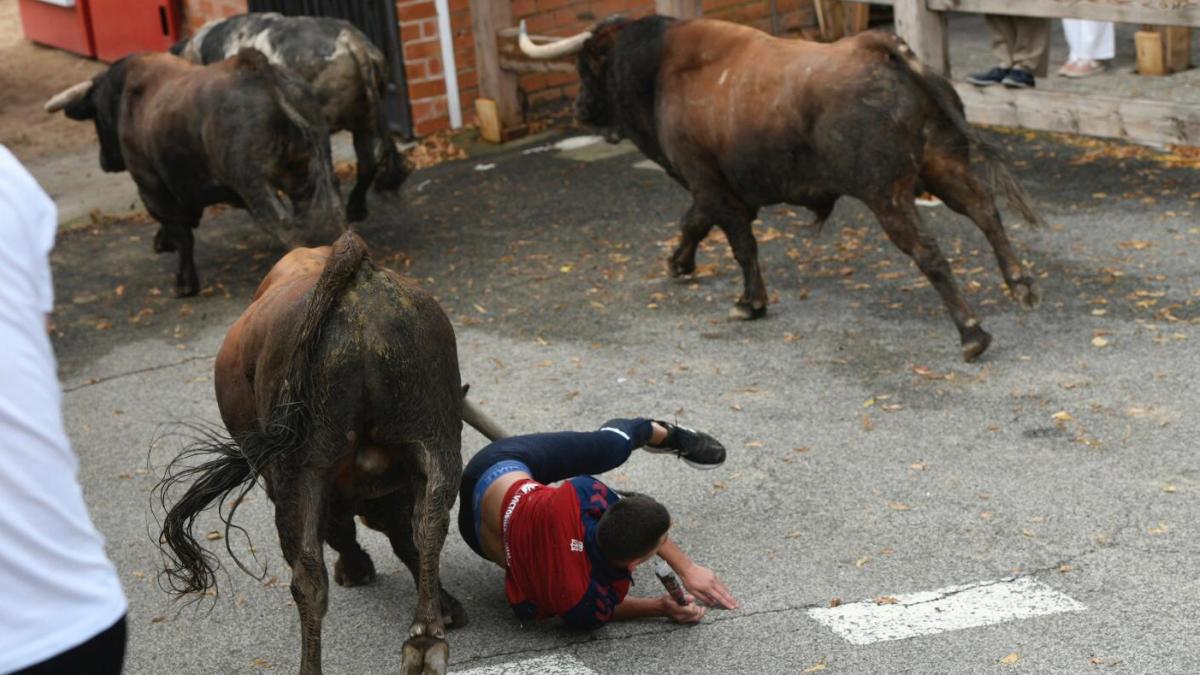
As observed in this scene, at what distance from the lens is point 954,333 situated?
7359 mm

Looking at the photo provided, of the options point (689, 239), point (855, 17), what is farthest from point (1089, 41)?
point (689, 239)

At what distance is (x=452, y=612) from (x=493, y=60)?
26.2ft

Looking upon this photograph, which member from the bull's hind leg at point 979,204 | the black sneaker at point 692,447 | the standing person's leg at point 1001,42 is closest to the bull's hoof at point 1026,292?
the bull's hind leg at point 979,204

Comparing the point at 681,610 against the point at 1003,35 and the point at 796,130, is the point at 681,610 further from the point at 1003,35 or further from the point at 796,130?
the point at 1003,35

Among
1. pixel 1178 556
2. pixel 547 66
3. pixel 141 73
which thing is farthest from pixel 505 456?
pixel 547 66

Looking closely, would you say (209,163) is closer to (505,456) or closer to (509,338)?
(509,338)

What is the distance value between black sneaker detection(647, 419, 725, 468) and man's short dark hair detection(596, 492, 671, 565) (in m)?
1.12

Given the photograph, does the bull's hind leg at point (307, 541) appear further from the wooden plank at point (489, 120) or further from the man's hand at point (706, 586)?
the wooden plank at point (489, 120)

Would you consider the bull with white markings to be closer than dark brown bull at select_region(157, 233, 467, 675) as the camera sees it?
No

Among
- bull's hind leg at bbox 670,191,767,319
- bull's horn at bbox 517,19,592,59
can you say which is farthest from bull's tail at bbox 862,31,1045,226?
bull's horn at bbox 517,19,592,59

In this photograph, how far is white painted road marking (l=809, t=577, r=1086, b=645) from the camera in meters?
4.61

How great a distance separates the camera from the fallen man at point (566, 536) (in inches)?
180

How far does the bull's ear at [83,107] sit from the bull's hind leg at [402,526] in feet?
18.5

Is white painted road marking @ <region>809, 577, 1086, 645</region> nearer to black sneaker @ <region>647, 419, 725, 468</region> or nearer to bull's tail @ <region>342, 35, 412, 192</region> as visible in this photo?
black sneaker @ <region>647, 419, 725, 468</region>
